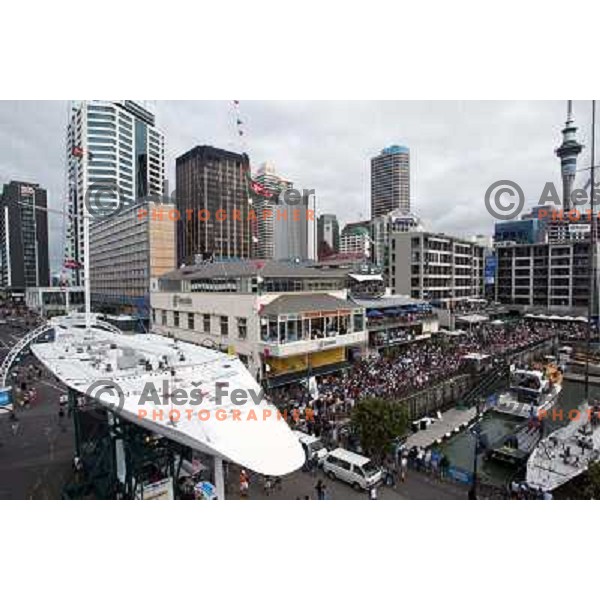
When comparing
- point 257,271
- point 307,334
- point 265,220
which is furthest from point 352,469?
point 265,220

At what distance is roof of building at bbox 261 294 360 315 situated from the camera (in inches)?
733

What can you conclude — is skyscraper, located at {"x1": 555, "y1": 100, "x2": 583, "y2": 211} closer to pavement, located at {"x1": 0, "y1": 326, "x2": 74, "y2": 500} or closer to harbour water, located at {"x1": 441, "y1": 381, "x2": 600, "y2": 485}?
harbour water, located at {"x1": 441, "y1": 381, "x2": 600, "y2": 485}

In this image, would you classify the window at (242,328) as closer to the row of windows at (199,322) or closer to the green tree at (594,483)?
the row of windows at (199,322)

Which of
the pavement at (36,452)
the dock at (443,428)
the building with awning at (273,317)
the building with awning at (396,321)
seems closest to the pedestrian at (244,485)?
the pavement at (36,452)

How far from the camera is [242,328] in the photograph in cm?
1972

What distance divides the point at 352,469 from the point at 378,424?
156 cm

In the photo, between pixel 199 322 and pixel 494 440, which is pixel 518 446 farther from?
pixel 199 322

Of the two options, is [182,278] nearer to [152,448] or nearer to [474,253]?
[152,448]

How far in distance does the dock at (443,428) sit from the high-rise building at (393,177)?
282 feet

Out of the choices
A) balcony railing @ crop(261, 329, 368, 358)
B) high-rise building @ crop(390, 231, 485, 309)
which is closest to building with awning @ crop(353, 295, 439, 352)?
balcony railing @ crop(261, 329, 368, 358)

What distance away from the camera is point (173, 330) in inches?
987

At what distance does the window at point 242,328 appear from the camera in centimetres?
1952

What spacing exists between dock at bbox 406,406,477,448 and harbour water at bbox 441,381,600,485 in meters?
0.32

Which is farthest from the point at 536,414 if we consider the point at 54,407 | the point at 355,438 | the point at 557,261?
the point at 557,261
